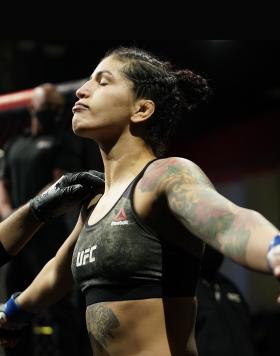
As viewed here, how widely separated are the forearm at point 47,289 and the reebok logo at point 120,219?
420mm

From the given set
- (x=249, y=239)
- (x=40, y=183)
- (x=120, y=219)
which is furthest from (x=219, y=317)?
(x=249, y=239)

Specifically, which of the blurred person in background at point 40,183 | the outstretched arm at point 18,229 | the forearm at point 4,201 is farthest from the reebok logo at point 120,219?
the forearm at point 4,201

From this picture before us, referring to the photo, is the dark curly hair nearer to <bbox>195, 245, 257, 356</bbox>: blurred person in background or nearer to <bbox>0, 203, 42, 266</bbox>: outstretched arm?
<bbox>0, 203, 42, 266</bbox>: outstretched arm

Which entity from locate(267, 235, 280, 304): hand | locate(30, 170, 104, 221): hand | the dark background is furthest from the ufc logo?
the dark background

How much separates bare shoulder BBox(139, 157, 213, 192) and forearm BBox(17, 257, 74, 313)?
51 cm

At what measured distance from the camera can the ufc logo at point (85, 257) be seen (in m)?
1.97

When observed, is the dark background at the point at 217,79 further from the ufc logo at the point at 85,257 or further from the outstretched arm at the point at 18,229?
the ufc logo at the point at 85,257

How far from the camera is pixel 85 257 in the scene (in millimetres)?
1992

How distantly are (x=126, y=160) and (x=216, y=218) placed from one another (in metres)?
0.54

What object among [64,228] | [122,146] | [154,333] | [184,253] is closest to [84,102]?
[122,146]

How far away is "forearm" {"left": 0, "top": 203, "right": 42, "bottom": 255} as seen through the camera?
240cm

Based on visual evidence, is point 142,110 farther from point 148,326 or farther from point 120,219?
point 148,326

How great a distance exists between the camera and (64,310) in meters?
3.60

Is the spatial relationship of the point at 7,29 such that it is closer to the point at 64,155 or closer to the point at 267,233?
the point at 64,155
